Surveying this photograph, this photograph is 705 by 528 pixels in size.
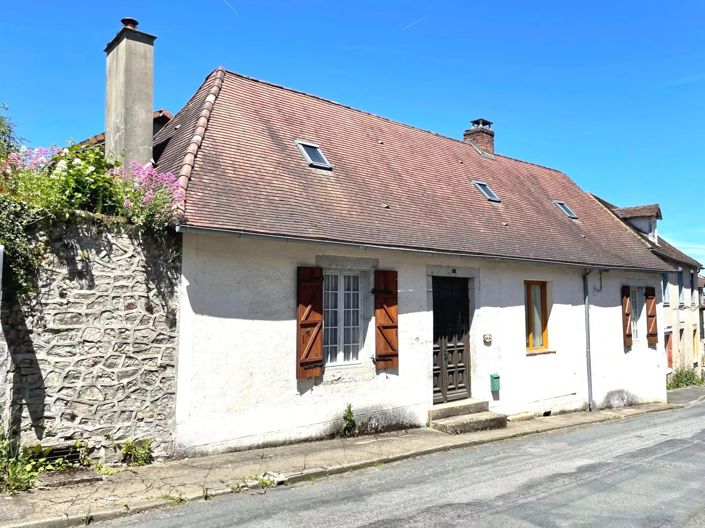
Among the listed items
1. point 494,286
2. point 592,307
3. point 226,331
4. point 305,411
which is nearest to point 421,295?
point 494,286

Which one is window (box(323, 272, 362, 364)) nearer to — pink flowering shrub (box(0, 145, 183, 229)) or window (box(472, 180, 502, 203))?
A: pink flowering shrub (box(0, 145, 183, 229))

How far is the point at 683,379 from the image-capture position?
80.9ft

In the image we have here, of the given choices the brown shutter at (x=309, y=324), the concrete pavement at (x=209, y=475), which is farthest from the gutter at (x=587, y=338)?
the brown shutter at (x=309, y=324)

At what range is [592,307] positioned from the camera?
543 inches

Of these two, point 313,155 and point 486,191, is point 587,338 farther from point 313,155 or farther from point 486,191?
point 313,155

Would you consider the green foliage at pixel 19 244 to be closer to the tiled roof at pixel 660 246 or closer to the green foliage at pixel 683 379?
the tiled roof at pixel 660 246

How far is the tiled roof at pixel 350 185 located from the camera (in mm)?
8289

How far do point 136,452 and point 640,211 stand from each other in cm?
1908

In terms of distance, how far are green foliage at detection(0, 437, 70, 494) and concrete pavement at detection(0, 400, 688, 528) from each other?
182 millimetres

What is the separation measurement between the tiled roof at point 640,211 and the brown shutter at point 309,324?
51.9 feet

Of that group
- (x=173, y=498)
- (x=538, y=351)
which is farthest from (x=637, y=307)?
(x=173, y=498)

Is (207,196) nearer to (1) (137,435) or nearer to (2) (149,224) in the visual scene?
(2) (149,224)

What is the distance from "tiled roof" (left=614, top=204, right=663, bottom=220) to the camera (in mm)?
19728

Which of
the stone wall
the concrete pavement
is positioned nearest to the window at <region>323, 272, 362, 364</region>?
the concrete pavement
